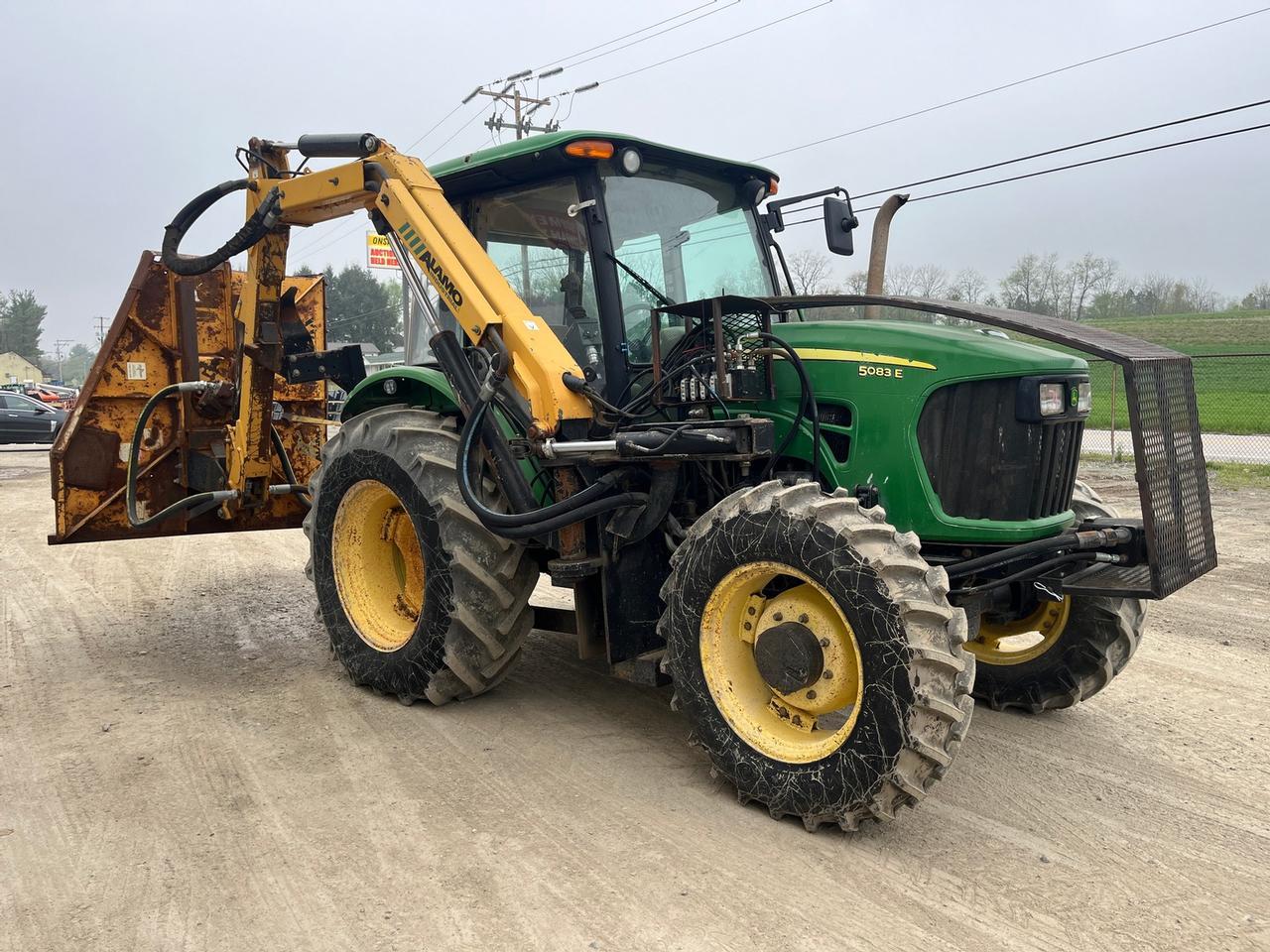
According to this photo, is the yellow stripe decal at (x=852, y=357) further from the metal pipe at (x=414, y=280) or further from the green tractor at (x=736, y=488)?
the metal pipe at (x=414, y=280)

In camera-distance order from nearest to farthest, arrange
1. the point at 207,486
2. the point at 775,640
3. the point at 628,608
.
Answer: the point at 775,640 < the point at 628,608 < the point at 207,486

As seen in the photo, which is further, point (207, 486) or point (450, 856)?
point (207, 486)

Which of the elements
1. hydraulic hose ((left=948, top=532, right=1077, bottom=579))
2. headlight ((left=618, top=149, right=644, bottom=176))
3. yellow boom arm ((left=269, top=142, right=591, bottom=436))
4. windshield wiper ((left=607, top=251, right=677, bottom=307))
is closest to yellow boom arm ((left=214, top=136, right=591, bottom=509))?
yellow boom arm ((left=269, top=142, right=591, bottom=436))

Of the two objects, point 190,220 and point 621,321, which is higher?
point 190,220

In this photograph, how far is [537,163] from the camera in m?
4.61

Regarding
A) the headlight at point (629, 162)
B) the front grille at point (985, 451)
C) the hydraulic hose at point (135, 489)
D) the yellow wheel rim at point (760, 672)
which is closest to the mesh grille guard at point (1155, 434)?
the front grille at point (985, 451)

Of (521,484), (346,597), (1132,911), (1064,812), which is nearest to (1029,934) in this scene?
(1132,911)

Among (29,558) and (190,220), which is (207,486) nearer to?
(190,220)

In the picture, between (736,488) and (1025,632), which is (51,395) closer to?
(736,488)

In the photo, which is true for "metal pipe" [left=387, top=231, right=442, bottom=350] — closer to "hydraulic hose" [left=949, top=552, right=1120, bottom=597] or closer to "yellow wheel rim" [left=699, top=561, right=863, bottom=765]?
"yellow wheel rim" [left=699, top=561, right=863, bottom=765]

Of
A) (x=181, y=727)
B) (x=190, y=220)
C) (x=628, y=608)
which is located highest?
(x=190, y=220)

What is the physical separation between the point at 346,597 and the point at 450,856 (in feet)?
7.31

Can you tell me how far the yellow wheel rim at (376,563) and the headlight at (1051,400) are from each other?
3132mm

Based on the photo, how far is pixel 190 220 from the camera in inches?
228
